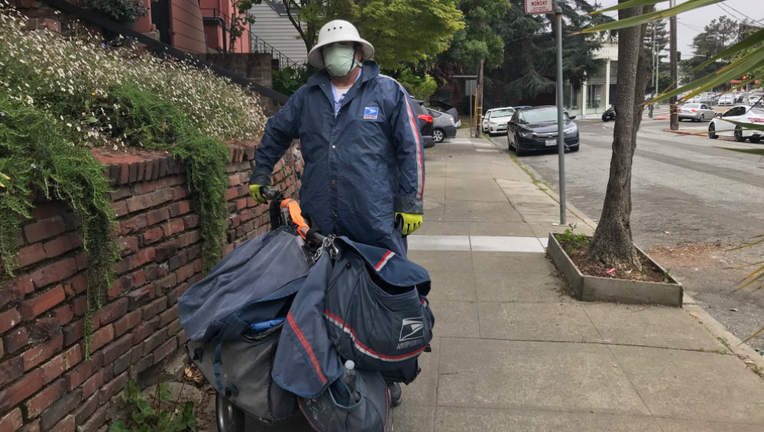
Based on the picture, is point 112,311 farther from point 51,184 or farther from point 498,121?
point 498,121

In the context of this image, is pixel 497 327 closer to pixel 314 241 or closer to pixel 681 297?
pixel 681 297

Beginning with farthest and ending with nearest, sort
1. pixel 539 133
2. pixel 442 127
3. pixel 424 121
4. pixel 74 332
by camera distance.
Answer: pixel 442 127
pixel 539 133
pixel 424 121
pixel 74 332

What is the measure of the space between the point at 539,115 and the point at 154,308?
62.0ft

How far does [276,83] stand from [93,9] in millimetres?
4391

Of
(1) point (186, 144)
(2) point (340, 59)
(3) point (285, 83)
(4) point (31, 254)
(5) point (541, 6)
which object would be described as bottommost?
(4) point (31, 254)

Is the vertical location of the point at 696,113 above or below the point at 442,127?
above

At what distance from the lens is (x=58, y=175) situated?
2535mm

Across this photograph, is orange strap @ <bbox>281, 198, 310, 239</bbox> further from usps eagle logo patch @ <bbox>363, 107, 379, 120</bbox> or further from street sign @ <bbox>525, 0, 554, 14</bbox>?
street sign @ <bbox>525, 0, 554, 14</bbox>

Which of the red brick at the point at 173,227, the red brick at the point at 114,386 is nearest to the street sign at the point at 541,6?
the red brick at the point at 173,227

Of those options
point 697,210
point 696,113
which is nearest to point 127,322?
point 697,210

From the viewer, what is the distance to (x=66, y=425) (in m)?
2.65

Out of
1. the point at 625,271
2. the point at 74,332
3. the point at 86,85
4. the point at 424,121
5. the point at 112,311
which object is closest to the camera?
the point at 74,332

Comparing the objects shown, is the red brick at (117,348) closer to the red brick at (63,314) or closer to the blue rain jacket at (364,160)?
the red brick at (63,314)

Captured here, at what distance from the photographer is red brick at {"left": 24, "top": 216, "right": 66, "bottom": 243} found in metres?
2.44
